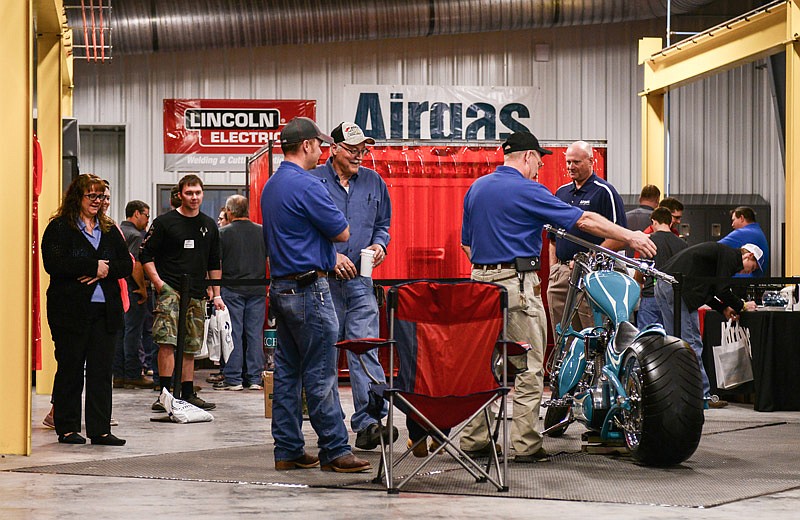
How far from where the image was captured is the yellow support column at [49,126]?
9.10 meters

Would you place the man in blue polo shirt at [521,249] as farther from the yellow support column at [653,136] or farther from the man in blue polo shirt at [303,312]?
the yellow support column at [653,136]

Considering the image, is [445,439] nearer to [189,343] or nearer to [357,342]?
[357,342]

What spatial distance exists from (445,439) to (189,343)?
12.5ft

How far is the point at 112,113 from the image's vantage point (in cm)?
1633

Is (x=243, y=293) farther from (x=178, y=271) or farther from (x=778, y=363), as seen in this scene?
(x=778, y=363)

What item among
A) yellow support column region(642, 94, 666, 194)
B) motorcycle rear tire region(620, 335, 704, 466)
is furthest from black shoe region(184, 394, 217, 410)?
yellow support column region(642, 94, 666, 194)

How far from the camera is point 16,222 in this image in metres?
5.79

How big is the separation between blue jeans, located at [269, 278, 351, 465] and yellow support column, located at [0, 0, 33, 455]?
4.84ft

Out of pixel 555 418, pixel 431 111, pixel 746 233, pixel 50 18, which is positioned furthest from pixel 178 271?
pixel 431 111

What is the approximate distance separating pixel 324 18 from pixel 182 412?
8.01m

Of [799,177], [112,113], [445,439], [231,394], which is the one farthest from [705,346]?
[112,113]

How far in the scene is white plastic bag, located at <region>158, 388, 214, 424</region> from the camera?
737cm

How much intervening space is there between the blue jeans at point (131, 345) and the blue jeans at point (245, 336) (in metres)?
0.80

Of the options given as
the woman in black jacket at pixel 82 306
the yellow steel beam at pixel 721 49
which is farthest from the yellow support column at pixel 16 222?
the yellow steel beam at pixel 721 49
